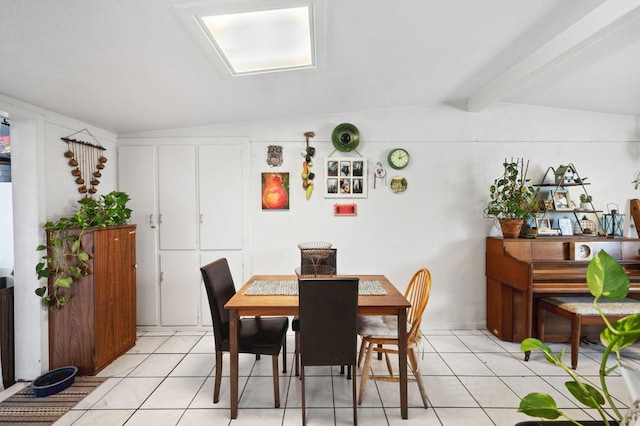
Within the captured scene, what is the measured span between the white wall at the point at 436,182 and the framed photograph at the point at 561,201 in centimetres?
27

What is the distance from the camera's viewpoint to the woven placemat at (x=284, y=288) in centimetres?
232

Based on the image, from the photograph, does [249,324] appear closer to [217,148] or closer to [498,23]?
[217,148]

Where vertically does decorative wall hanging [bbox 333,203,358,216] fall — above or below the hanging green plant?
above

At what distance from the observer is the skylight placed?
1.82 metres

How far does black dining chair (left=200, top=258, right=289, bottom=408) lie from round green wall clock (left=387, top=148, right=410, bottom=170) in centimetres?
206

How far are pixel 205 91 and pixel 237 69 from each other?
17.2 inches

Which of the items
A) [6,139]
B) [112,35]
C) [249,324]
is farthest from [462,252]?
[6,139]

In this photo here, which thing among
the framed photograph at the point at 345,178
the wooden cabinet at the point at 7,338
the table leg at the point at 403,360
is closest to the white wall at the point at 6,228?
the wooden cabinet at the point at 7,338

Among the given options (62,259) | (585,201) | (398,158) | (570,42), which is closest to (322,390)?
(62,259)

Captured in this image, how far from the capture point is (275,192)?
352 centimetres

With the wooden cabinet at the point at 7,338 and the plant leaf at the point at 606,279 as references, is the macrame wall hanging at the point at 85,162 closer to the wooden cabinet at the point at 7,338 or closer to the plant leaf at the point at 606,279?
the wooden cabinet at the point at 7,338

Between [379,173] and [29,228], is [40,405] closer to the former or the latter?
[29,228]

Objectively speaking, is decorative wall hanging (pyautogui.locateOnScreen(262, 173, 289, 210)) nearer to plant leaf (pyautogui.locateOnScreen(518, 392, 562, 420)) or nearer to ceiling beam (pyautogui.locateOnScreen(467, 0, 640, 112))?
ceiling beam (pyautogui.locateOnScreen(467, 0, 640, 112))

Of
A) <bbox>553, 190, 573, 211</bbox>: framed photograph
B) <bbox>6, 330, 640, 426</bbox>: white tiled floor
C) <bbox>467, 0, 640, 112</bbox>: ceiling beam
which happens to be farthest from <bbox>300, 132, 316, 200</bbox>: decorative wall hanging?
<bbox>553, 190, 573, 211</bbox>: framed photograph
